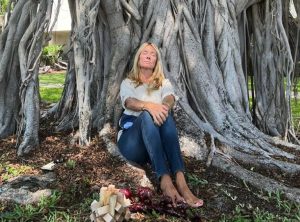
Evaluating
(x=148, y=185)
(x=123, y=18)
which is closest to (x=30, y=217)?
(x=148, y=185)

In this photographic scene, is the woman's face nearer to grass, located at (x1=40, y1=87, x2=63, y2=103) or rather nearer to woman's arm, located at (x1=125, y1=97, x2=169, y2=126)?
woman's arm, located at (x1=125, y1=97, x2=169, y2=126)

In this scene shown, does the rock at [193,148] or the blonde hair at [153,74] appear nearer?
the blonde hair at [153,74]

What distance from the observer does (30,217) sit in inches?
141

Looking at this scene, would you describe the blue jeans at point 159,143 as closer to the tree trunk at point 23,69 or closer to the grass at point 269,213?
the grass at point 269,213

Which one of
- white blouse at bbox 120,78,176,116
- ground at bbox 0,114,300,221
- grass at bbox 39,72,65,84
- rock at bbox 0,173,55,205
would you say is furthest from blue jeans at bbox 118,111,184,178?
grass at bbox 39,72,65,84

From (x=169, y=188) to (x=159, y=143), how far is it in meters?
0.32

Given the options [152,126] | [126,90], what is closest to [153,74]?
[126,90]

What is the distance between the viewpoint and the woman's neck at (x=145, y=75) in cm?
436

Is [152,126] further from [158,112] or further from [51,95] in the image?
[51,95]

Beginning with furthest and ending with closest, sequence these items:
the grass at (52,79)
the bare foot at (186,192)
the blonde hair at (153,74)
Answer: the grass at (52,79) → the blonde hair at (153,74) → the bare foot at (186,192)

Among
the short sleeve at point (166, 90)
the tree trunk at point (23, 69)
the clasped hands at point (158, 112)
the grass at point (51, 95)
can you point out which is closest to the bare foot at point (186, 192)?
the clasped hands at point (158, 112)

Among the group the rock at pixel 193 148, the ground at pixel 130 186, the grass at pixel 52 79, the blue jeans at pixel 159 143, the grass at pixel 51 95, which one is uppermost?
the blue jeans at pixel 159 143

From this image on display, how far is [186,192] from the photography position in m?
3.80

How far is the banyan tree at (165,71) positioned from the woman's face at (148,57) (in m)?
0.45
